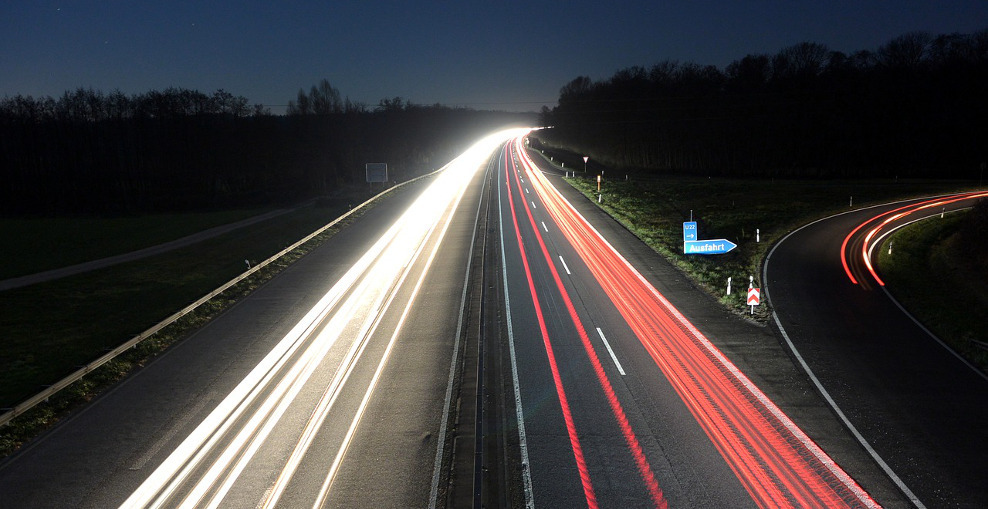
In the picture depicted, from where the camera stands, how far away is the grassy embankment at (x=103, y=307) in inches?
504

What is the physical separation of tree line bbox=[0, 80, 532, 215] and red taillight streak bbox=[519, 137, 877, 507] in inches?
2211

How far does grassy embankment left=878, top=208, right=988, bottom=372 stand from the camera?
1720 cm

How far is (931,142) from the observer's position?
3110 inches

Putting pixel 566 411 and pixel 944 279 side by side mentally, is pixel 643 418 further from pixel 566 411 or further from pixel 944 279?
pixel 944 279

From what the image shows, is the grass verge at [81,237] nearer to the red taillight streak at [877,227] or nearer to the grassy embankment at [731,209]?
the grassy embankment at [731,209]

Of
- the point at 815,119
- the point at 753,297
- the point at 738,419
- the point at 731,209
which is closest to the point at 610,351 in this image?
the point at 738,419

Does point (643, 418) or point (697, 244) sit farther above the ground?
point (697, 244)

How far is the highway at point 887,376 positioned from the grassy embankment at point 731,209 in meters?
1.92

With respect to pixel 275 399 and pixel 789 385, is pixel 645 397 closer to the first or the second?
pixel 789 385

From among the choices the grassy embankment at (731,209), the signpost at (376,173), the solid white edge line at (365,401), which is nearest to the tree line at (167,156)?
the signpost at (376,173)

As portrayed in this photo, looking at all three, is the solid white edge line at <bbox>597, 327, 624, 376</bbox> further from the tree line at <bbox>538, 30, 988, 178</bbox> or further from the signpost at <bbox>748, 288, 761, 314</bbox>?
the tree line at <bbox>538, 30, 988, 178</bbox>

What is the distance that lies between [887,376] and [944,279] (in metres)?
16.4

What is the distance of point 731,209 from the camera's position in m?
45.1

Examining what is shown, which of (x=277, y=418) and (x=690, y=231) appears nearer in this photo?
(x=277, y=418)
